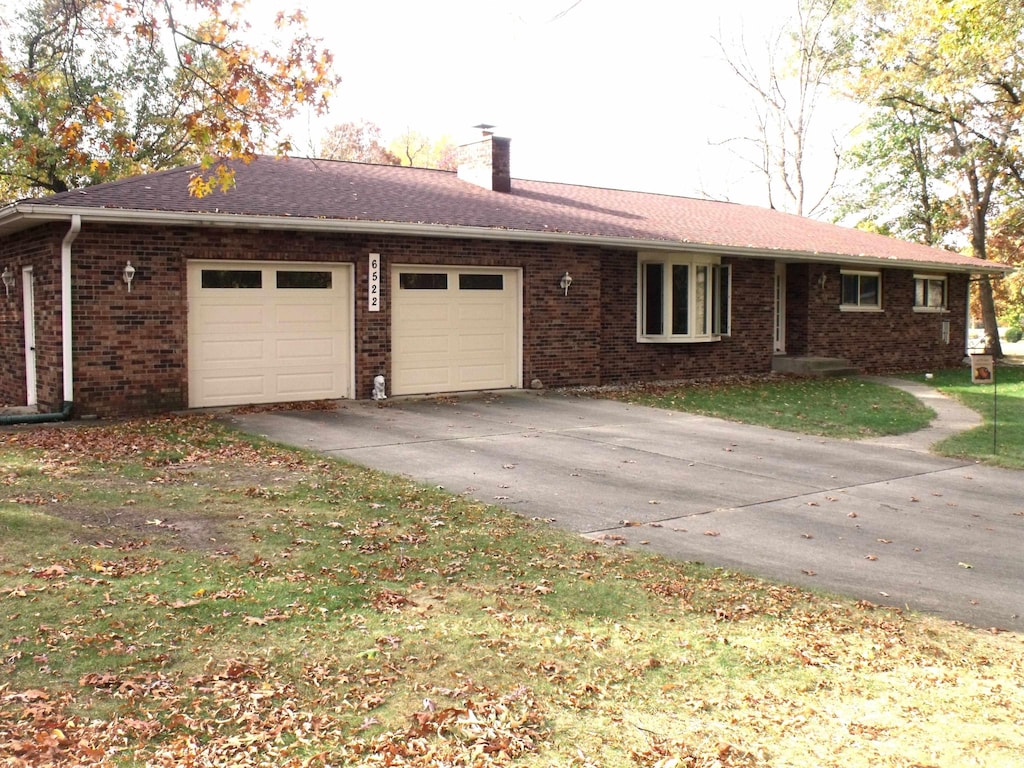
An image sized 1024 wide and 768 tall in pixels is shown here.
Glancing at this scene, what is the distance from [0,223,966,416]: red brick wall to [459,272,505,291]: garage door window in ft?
1.04

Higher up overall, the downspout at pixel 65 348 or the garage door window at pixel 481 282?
the garage door window at pixel 481 282

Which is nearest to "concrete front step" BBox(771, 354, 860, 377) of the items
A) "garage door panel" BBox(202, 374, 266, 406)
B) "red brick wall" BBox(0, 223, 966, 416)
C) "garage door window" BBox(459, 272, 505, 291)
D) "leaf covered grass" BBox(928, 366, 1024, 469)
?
"red brick wall" BBox(0, 223, 966, 416)

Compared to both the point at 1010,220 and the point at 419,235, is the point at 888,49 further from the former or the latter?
the point at 419,235

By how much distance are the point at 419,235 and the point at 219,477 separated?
6897mm

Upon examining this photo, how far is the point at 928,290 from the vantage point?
80.9 ft

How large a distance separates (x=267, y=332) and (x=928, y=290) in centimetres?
1778

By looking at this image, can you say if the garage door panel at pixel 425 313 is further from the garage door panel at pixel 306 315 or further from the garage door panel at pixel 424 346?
the garage door panel at pixel 306 315

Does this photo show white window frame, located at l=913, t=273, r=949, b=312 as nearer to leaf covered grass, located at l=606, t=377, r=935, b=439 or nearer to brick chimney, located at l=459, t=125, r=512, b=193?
leaf covered grass, located at l=606, t=377, r=935, b=439

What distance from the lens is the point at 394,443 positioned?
11062 mm

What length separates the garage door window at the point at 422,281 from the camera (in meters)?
15.1

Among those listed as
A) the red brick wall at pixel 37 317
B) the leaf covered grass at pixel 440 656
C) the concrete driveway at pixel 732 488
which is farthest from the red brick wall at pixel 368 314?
the leaf covered grass at pixel 440 656

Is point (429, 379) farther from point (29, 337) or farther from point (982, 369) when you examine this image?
point (982, 369)

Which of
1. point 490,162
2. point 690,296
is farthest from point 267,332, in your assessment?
point 690,296

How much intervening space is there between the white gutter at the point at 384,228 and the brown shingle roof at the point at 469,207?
0.12 feet
